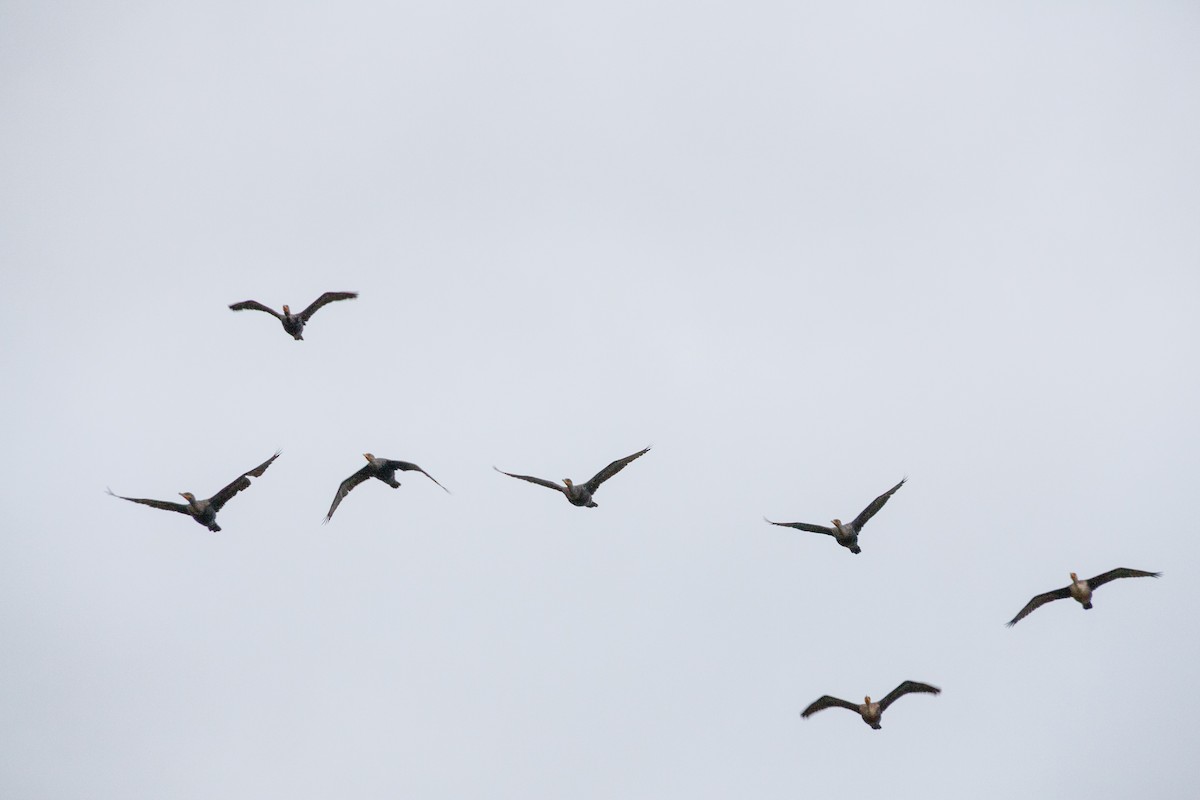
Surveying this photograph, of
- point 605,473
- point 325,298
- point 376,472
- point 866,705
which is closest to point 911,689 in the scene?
point 866,705

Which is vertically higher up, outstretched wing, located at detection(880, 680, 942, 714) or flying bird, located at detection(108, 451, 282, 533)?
flying bird, located at detection(108, 451, 282, 533)

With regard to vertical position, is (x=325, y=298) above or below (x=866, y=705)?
above

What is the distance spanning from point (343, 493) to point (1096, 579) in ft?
69.6

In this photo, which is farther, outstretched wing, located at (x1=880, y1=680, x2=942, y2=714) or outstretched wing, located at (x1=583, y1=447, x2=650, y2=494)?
outstretched wing, located at (x1=583, y1=447, x2=650, y2=494)

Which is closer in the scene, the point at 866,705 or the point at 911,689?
the point at 911,689

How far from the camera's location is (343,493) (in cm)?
3212

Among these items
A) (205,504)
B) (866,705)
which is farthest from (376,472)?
(866,705)

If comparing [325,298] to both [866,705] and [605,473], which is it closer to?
[605,473]

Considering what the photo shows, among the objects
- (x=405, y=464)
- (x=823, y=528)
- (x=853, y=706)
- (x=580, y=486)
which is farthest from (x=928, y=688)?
(x=405, y=464)

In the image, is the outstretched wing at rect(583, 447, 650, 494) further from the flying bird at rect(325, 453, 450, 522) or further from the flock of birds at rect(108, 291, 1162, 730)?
the flying bird at rect(325, 453, 450, 522)

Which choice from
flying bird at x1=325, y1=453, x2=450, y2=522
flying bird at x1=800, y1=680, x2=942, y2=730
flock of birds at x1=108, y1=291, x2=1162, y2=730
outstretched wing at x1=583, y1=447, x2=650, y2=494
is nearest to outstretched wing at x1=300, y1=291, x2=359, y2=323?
flock of birds at x1=108, y1=291, x2=1162, y2=730

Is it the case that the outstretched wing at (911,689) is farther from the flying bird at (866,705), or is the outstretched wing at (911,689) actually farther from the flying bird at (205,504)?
the flying bird at (205,504)

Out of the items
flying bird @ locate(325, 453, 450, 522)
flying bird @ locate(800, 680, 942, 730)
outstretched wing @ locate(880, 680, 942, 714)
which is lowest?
flying bird @ locate(800, 680, 942, 730)

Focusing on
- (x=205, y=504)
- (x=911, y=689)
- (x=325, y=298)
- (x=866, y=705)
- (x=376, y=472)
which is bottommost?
(x=866, y=705)
